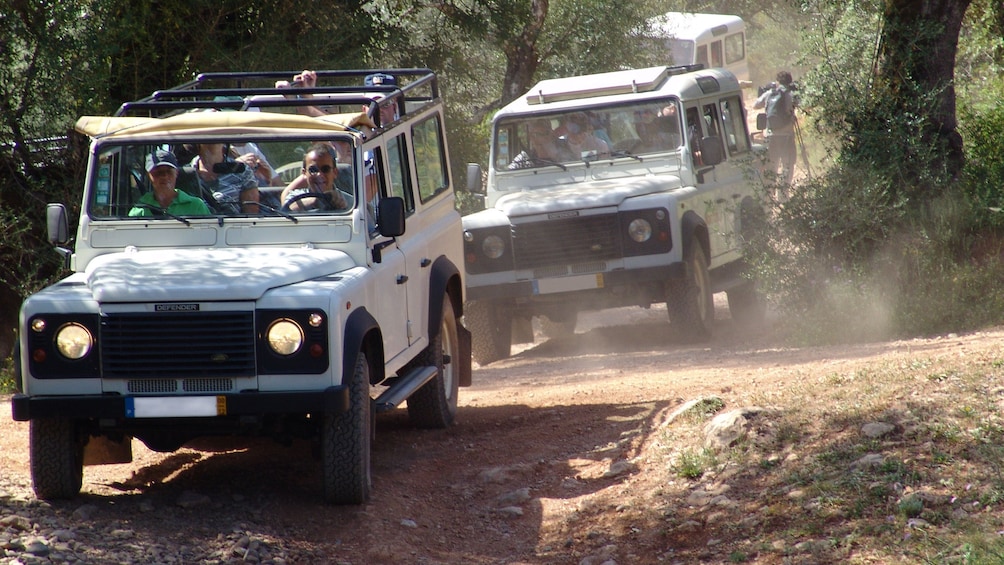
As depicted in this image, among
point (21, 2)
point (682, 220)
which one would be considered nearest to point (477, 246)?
point (682, 220)

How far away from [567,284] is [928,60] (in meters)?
3.97

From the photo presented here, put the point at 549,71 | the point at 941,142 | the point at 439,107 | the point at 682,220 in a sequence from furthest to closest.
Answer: the point at 549,71
the point at 941,142
the point at 682,220
the point at 439,107

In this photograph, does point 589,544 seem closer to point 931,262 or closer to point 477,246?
point 477,246

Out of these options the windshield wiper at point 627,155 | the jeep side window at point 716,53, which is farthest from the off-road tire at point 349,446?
the jeep side window at point 716,53

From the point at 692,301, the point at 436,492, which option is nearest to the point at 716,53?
the point at 692,301

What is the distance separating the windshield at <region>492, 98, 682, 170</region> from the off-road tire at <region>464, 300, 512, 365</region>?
4.35ft

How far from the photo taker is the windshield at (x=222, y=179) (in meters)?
6.17

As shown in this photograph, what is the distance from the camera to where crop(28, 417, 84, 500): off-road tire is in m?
5.45

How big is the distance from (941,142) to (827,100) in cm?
110

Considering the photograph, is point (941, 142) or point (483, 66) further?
point (483, 66)

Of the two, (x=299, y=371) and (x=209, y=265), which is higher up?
(x=209, y=265)

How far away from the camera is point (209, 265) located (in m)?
5.59

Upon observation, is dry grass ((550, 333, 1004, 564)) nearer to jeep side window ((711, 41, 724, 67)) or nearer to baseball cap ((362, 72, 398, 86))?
baseball cap ((362, 72, 398, 86))

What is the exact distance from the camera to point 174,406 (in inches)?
206
